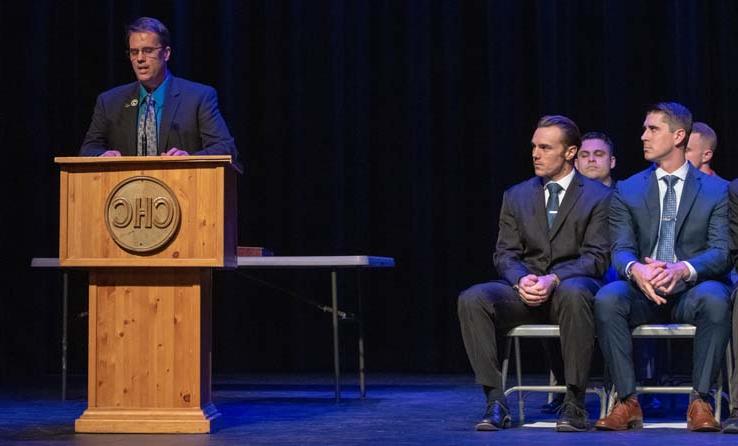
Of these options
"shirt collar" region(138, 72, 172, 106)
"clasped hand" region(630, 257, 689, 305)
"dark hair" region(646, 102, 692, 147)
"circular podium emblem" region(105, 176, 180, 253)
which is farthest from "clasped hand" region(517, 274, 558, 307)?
"shirt collar" region(138, 72, 172, 106)

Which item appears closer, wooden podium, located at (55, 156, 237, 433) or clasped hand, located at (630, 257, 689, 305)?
wooden podium, located at (55, 156, 237, 433)

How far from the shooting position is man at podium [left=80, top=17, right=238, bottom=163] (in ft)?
15.4

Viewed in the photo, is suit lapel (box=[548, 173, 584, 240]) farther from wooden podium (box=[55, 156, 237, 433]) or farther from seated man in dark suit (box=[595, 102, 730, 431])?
wooden podium (box=[55, 156, 237, 433])

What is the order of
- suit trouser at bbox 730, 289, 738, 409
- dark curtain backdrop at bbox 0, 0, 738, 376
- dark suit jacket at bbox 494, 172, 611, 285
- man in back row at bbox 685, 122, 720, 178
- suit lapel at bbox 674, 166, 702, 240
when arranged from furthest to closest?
dark curtain backdrop at bbox 0, 0, 738, 376 → man in back row at bbox 685, 122, 720, 178 → dark suit jacket at bbox 494, 172, 611, 285 → suit lapel at bbox 674, 166, 702, 240 → suit trouser at bbox 730, 289, 738, 409

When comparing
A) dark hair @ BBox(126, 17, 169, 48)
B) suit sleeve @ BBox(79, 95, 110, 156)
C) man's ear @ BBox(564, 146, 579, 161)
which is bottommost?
man's ear @ BBox(564, 146, 579, 161)

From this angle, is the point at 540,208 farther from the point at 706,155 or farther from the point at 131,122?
the point at 131,122


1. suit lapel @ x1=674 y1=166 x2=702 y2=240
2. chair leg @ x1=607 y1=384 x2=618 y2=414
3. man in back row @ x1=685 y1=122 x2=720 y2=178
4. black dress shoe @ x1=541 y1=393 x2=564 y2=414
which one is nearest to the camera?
chair leg @ x1=607 y1=384 x2=618 y2=414

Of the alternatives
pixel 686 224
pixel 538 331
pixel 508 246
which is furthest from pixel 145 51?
pixel 686 224

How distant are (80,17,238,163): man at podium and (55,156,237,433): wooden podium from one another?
377mm

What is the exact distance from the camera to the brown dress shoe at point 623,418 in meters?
4.30

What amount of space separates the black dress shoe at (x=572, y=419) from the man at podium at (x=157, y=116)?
178 centimetres

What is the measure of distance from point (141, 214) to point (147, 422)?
2.68 feet

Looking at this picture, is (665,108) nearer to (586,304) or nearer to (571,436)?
(586,304)

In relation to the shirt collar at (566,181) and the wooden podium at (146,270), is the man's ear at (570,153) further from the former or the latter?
the wooden podium at (146,270)
